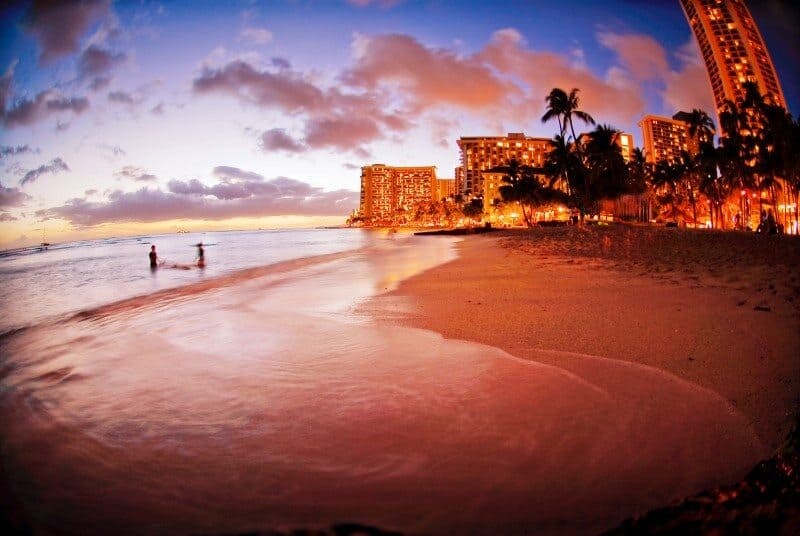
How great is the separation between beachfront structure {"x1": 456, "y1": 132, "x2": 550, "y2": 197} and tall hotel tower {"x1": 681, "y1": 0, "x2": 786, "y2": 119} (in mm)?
78895

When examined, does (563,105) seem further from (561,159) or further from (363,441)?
(363,441)

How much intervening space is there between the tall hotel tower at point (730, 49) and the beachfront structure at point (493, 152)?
259ft

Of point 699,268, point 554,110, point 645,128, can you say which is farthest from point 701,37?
point 699,268

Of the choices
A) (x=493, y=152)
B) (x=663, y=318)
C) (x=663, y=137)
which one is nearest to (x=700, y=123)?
(x=663, y=318)

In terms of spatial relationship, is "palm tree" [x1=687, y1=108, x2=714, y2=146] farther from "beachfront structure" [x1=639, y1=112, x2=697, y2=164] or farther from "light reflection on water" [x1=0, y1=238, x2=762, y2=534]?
"beachfront structure" [x1=639, y1=112, x2=697, y2=164]

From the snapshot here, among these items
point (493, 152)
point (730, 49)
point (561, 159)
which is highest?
point (730, 49)

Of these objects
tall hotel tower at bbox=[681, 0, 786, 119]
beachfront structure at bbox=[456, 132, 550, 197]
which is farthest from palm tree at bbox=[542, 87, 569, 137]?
beachfront structure at bbox=[456, 132, 550, 197]

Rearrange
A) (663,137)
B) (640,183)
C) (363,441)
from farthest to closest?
(663,137), (640,183), (363,441)

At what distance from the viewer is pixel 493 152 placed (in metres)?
186

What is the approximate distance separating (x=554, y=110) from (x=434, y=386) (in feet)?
143

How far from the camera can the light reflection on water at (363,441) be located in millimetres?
2613

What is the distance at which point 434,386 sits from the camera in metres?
4.52

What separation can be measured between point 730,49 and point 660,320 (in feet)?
466

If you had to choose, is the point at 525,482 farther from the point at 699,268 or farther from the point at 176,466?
the point at 699,268
